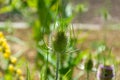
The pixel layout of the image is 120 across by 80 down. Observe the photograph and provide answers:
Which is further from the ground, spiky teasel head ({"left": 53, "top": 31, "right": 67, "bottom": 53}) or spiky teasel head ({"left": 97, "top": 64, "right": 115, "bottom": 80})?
spiky teasel head ({"left": 53, "top": 31, "right": 67, "bottom": 53})

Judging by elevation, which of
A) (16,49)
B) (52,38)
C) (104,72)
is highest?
(52,38)

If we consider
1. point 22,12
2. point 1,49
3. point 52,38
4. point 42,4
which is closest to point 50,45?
point 52,38

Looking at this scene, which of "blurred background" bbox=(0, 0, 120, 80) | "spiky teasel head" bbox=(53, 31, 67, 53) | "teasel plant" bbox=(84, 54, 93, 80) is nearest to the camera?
"spiky teasel head" bbox=(53, 31, 67, 53)

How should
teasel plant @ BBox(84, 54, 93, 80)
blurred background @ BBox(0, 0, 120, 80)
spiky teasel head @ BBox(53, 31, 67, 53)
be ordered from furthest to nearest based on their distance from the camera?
blurred background @ BBox(0, 0, 120, 80), teasel plant @ BBox(84, 54, 93, 80), spiky teasel head @ BBox(53, 31, 67, 53)

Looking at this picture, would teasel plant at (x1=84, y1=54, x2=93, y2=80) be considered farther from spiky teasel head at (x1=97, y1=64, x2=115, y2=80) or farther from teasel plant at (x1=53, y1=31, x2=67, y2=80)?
teasel plant at (x1=53, y1=31, x2=67, y2=80)

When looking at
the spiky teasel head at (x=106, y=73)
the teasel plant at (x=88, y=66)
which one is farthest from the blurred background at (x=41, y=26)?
the spiky teasel head at (x=106, y=73)

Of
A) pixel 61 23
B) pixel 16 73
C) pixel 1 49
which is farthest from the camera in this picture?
pixel 16 73

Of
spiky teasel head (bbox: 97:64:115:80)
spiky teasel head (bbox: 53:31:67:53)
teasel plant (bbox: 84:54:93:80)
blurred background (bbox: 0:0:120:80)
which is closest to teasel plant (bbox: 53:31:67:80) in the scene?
spiky teasel head (bbox: 53:31:67:53)

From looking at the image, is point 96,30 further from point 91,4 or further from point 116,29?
point 91,4
